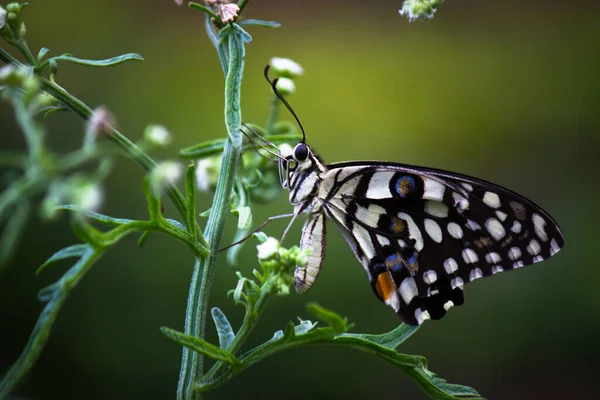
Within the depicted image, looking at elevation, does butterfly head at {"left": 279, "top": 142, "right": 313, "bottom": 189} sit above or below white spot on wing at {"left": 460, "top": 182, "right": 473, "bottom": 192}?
above

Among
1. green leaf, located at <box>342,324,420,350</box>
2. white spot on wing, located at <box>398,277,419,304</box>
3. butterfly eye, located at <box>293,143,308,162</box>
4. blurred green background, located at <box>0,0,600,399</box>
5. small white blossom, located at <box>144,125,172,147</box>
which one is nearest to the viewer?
small white blossom, located at <box>144,125,172,147</box>

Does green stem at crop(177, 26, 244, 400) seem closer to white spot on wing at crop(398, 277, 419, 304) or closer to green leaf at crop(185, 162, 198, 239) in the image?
green leaf at crop(185, 162, 198, 239)

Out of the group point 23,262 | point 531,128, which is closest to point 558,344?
point 531,128

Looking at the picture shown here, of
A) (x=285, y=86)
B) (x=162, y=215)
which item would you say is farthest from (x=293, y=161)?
(x=162, y=215)

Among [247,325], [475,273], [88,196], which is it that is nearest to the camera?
[88,196]

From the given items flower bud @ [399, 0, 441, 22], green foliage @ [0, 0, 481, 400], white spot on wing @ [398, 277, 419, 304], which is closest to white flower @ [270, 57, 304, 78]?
green foliage @ [0, 0, 481, 400]

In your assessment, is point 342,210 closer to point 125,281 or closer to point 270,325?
point 270,325

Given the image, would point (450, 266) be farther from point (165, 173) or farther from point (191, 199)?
point (165, 173)

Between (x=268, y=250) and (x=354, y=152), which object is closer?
(x=268, y=250)

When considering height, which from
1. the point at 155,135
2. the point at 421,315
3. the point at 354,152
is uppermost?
the point at 354,152
